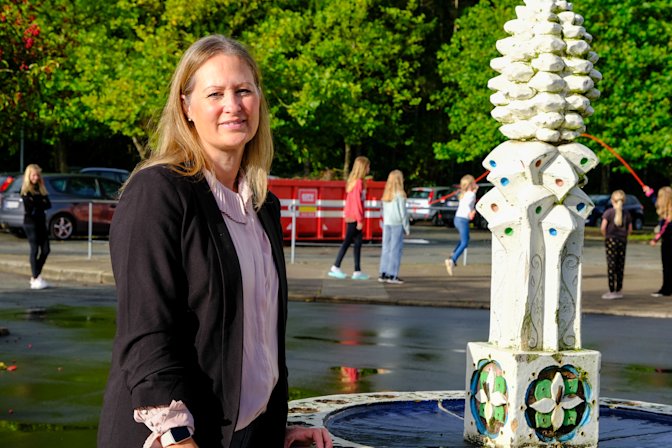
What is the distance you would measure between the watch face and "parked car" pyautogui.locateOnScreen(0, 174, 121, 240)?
26598 mm

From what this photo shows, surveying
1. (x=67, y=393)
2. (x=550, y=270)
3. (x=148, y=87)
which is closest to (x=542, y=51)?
(x=550, y=270)

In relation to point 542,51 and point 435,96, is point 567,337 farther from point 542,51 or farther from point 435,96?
point 435,96

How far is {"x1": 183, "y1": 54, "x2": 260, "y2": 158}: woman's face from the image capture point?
327cm

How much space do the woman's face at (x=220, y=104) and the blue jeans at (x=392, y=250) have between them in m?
16.2

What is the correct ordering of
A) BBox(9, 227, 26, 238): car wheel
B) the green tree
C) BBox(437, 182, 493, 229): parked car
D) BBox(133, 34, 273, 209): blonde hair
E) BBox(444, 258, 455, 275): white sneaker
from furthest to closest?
BBox(437, 182, 493, 229): parked car
the green tree
BBox(9, 227, 26, 238): car wheel
BBox(444, 258, 455, 275): white sneaker
BBox(133, 34, 273, 209): blonde hair

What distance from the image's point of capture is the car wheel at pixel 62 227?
2952cm

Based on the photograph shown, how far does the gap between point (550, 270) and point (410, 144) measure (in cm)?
4811

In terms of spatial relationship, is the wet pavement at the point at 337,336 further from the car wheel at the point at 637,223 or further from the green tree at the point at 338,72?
the car wheel at the point at 637,223

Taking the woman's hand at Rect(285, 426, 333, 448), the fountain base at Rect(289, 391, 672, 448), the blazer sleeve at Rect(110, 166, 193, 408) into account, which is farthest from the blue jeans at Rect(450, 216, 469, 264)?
the blazer sleeve at Rect(110, 166, 193, 408)

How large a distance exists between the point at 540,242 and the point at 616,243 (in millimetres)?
12528

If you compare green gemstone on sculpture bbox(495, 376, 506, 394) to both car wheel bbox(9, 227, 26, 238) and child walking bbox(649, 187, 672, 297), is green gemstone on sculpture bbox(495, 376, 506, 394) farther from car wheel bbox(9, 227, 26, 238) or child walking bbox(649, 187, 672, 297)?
car wheel bbox(9, 227, 26, 238)

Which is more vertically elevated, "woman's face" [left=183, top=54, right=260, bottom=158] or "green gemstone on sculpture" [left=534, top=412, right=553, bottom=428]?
"woman's face" [left=183, top=54, right=260, bottom=158]

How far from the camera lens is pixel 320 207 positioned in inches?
1171

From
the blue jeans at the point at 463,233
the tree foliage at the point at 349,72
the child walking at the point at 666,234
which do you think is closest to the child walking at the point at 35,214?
the blue jeans at the point at 463,233
